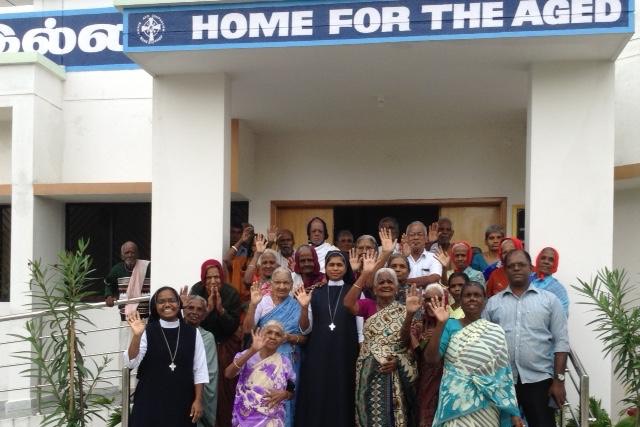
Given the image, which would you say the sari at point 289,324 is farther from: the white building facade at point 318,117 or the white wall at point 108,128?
the white wall at point 108,128

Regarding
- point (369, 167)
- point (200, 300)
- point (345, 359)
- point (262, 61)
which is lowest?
point (345, 359)

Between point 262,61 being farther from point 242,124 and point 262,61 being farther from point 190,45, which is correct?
point 242,124

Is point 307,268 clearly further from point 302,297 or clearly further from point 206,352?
point 206,352

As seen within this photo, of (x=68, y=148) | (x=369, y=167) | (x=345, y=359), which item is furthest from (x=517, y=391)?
(x=68, y=148)

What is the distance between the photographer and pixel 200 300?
5883mm

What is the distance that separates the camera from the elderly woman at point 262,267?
21.2 ft

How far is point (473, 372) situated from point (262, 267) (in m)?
2.12

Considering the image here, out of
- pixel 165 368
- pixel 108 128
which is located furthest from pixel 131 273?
pixel 165 368

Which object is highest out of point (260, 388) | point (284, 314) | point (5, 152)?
point (5, 152)

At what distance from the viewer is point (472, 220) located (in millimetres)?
9555

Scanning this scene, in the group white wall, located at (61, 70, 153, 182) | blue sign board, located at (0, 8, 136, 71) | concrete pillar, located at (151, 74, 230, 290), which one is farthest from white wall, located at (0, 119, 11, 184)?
concrete pillar, located at (151, 74, 230, 290)

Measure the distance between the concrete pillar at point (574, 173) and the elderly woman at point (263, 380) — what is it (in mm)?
2407

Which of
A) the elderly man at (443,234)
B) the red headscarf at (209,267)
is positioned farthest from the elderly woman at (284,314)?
the elderly man at (443,234)

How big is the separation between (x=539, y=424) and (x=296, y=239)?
4.99m
